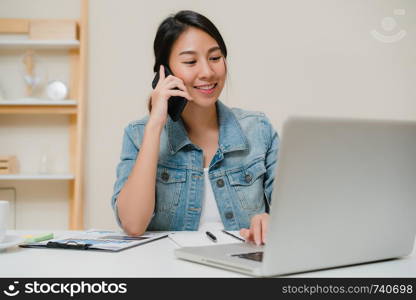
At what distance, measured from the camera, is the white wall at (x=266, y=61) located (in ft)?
9.90

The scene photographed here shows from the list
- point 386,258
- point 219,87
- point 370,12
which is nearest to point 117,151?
point 219,87

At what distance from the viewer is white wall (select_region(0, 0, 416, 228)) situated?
3.02 meters

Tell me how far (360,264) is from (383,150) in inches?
9.1

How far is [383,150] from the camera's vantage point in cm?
79

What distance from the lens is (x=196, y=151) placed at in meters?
1.52

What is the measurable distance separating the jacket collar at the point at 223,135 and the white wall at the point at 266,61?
1372 millimetres

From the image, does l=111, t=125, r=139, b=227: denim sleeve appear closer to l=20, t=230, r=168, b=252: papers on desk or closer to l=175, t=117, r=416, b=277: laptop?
l=20, t=230, r=168, b=252: papers on desk

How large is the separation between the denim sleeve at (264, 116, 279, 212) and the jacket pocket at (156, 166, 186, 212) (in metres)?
0.28

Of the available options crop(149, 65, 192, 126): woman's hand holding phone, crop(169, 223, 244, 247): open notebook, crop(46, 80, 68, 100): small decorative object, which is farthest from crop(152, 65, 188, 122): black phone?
crop(46, 80, 68, 100): small decorative object

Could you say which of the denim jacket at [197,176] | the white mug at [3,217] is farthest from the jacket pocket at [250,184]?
the white mug at [3,217]

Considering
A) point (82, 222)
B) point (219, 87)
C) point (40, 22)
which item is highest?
point (40, 22)

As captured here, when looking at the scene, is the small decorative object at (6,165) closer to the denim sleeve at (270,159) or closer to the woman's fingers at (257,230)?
the denim sleeve at (270,159)

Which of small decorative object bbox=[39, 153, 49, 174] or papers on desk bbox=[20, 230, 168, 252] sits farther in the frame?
small decorative object bbox=[39, 153, 49, 174]

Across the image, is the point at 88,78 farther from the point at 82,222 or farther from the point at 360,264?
the point at 360,264
